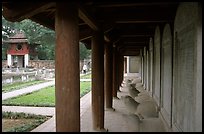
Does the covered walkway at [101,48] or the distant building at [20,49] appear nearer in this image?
the covered walkway at [101,48]

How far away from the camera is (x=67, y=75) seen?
4.94 meters

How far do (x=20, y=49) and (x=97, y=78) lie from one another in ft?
164

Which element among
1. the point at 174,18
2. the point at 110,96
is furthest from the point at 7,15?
the point at 110,96

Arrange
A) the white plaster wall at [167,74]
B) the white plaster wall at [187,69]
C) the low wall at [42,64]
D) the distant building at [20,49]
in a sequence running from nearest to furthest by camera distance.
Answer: the white plaster wall at [187,69], the white plaster wall at [167,74], the low wall at [42,64], the distant building at [20,49]

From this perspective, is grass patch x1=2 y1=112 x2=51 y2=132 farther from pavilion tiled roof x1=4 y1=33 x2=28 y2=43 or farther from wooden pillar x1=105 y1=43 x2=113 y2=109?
pavilion tiled roof x1=4 y1=33 x2=28 y2=43

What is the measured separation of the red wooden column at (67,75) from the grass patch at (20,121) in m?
3.93

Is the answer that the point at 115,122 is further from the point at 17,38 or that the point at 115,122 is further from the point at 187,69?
the point at 17,38

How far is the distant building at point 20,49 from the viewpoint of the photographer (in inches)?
2149

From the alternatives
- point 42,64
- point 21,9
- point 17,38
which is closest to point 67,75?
point 21,9

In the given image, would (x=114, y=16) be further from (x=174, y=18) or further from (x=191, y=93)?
(x=191, y=93)

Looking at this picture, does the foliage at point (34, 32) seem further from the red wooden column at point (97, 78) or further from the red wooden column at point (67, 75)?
the red wooden column at point (67, 75)

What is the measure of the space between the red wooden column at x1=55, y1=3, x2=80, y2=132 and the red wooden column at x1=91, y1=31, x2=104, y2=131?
3.32 metres

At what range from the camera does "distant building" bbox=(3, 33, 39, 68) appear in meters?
54.6

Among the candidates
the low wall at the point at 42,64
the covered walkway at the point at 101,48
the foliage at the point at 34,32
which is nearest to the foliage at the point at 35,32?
the foliage at the point at 34,32
